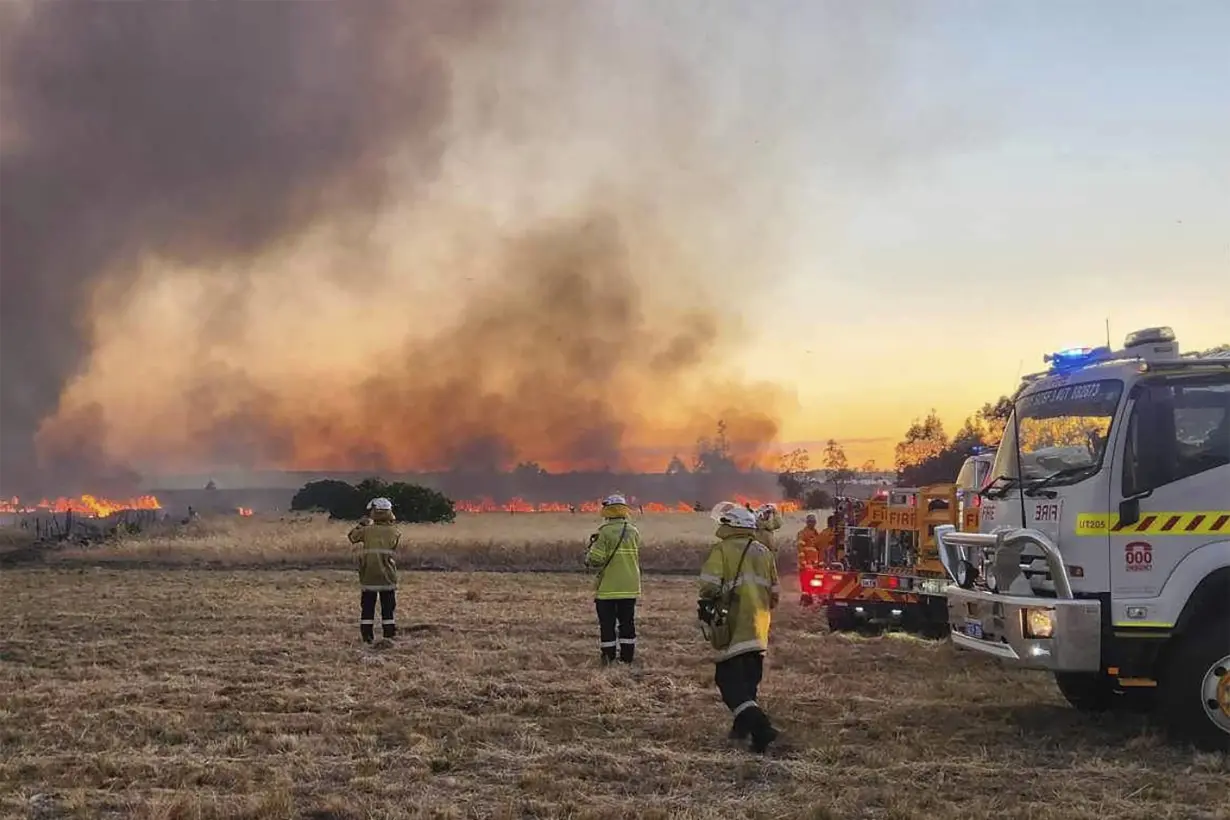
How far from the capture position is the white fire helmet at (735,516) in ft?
25.7

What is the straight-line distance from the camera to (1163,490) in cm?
726

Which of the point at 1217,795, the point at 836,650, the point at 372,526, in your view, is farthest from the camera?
the point at 372,526

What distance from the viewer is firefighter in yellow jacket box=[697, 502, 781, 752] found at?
25.1 ft

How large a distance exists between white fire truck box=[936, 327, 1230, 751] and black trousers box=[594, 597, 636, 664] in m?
4.52

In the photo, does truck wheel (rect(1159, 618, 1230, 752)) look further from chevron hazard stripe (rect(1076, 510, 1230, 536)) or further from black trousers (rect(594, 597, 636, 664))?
black trousers (rect(594, 597, 636, 664))

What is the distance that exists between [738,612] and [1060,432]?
9.41ft

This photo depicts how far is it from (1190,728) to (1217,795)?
1014 mm

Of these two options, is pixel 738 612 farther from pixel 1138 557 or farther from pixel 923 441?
pixel 923 441

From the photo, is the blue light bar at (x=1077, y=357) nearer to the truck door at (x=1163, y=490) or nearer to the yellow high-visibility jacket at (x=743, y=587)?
the truck door at (x=1163, y=490)

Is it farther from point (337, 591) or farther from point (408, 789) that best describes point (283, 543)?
point (408, 789)

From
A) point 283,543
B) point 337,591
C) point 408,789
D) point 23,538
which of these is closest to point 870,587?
point 408,789

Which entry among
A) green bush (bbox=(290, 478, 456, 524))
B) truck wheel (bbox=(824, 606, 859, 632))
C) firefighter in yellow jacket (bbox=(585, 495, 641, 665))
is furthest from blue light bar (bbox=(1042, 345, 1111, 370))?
green bush (bbox=(290, 478, 456, 524))

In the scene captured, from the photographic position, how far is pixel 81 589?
829 inches

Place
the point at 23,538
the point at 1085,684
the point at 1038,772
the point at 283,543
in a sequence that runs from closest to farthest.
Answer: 1. the point at 1038,772
2. the point at 1085,684
3. the point at 283,543
4. the point at 23,538
